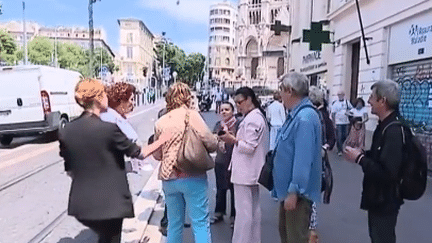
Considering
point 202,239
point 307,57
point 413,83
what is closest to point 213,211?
point 202,239

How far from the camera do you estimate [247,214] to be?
3.89 m

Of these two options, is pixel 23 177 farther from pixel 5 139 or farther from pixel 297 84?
pixel 297 84

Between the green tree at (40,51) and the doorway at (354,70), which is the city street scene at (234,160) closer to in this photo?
the doorway at (354,70)

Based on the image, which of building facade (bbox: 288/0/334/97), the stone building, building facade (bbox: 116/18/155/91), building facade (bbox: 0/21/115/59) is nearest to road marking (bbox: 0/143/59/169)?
building facade (bbox: 288/0/334/97)

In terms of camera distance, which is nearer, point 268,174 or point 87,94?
point 87,94

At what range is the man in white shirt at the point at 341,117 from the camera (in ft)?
36.2

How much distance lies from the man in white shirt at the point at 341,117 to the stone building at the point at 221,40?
436 ft

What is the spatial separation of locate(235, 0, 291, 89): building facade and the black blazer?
87097mm

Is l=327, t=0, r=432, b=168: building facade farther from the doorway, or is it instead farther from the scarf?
the scarf

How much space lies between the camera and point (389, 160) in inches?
106

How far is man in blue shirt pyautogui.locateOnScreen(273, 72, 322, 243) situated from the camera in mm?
2898

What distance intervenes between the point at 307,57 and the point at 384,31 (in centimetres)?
1028

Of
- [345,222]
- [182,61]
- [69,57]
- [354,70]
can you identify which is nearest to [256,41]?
[182,61]

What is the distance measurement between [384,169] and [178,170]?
1.65m
